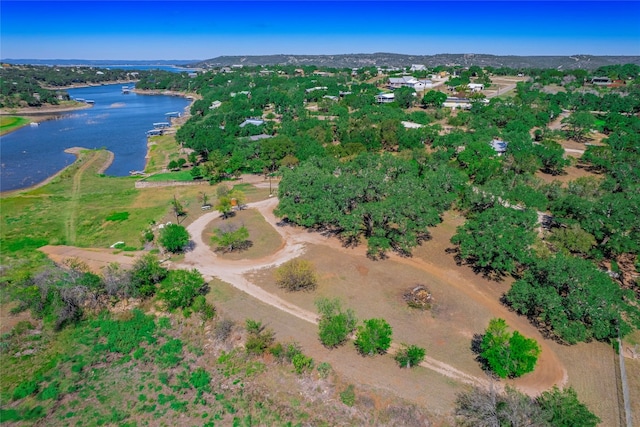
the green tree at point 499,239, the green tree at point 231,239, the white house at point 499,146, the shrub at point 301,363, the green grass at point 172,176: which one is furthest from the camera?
the white house at point 499,146

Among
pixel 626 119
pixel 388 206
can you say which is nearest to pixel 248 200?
pixel 388 206

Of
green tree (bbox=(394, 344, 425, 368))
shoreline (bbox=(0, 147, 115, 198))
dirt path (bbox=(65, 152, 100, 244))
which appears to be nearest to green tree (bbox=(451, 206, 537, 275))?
green tree (bbox=(394, 344, 425, 368))

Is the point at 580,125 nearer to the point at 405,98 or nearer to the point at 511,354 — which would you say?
the point at 405,98

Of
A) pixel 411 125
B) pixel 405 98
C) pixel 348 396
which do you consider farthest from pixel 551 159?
pixel 405 98

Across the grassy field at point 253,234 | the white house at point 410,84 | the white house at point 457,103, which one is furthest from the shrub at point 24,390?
the white house at point 410,84

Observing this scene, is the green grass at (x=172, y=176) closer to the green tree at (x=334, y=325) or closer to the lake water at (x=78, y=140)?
the lake water at (x=78, y=140)

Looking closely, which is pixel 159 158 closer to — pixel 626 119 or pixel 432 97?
pixel 432 97
